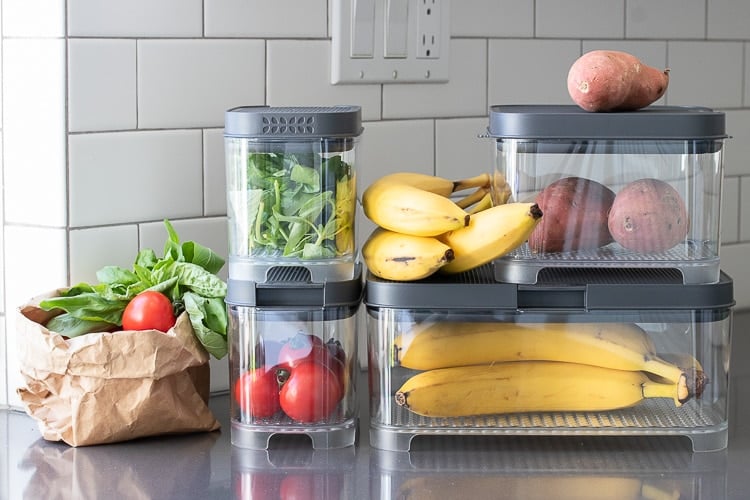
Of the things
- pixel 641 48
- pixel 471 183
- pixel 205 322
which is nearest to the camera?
pixel 205 322

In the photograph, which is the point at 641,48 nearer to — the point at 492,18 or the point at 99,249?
the point at 492,18

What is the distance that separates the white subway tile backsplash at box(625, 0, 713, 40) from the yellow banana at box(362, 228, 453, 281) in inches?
28.0

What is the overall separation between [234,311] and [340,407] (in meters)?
0.14

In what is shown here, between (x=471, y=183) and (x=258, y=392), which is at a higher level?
(x=471, y=183)

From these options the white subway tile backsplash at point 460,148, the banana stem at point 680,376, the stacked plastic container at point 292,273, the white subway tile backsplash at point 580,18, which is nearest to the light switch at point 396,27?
the white subway tile backsplash at point 460,148

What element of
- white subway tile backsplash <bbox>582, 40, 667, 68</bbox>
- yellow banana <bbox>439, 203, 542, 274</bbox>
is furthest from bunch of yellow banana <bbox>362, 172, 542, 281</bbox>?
white subway tile backsplash <bbox>582, 40, 667, 68</bbox>

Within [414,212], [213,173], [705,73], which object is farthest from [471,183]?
[705,73]

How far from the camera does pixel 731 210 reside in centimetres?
181

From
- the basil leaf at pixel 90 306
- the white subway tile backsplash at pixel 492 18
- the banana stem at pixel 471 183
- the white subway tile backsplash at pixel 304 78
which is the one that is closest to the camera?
the basil leaf at pixel 90 306

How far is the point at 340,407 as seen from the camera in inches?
44.5

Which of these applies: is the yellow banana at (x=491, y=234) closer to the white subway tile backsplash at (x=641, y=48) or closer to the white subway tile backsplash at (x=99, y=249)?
the white subway tile backsplash at (x=99, y=249)

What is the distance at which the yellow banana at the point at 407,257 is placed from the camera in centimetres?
107

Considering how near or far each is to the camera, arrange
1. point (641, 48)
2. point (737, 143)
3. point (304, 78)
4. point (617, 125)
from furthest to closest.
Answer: point (737, 143) → point (641, 48) → point (304, 78) → point (617, 125)

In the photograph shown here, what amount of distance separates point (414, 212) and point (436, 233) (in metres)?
Answer: 0.03
